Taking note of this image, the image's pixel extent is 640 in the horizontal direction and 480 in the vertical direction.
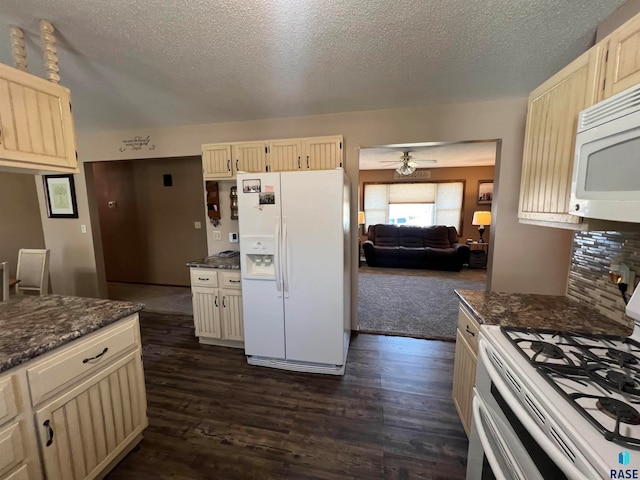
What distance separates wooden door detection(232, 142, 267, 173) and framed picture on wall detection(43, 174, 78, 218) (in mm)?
2547

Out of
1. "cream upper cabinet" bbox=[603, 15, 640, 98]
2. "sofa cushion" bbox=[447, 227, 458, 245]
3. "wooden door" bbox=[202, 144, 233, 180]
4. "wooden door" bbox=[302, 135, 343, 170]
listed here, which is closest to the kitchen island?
"wooden door" bbox=[202, 144, 233, 180]

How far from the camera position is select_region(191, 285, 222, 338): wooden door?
2.76 metres

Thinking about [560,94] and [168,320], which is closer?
[560,94]

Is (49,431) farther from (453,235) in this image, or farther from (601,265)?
(453,235)

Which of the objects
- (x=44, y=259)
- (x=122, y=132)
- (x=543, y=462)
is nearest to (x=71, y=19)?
(x=122, y=132)

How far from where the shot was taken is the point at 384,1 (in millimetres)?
1400

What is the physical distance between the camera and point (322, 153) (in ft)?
8.61

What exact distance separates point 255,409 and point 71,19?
2.79 meters

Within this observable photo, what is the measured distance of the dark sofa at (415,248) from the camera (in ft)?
19.5

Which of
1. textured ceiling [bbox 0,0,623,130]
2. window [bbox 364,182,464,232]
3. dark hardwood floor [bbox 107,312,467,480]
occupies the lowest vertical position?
dark hardwood floor [bbox 107,312,467,480]

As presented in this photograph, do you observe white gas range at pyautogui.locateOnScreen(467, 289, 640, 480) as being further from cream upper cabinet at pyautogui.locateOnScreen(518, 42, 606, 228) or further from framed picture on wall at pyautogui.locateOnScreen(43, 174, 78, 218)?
framed picture on wall at pyautogui.locateOnScreen(43, 174, 78, 218)

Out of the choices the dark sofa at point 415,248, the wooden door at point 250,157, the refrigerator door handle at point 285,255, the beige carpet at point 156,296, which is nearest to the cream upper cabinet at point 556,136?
the refrigerator door handle at point 285,255

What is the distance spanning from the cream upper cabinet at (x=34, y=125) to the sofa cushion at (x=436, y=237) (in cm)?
630

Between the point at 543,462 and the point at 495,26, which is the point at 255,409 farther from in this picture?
the point at 495,26
